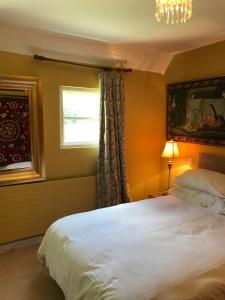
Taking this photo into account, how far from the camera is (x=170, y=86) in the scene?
12.1 feet

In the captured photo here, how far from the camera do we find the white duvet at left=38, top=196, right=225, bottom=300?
4.73 ft

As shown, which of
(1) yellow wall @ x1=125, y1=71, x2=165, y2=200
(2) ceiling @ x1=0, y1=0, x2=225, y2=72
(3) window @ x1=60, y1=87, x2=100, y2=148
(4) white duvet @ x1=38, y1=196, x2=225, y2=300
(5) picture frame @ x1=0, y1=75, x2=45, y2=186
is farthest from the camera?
(1) yellow wall @ x1=125, y1=71, x2=165, y2=200

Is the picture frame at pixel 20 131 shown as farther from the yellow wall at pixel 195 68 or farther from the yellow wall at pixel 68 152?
the yellow wall at pixel 195 68

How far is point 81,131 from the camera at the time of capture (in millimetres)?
3336

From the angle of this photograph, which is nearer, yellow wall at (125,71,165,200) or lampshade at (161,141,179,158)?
lampshade at (161,141,179,158)

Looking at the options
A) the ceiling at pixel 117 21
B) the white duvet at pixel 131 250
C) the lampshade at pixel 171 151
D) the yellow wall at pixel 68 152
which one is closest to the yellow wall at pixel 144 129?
the yellow wall at pixel 68 152

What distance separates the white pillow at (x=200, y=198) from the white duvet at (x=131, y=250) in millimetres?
82

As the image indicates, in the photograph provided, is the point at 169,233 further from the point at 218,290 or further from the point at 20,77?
the point at 20,77

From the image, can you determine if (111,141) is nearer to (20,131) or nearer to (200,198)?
(20,131)

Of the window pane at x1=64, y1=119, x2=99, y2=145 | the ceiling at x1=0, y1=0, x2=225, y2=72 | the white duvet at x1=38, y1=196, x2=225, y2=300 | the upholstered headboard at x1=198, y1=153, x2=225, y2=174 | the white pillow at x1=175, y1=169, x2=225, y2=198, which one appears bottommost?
the white duvet at x1=38, y1=196, x2=225, y2=300

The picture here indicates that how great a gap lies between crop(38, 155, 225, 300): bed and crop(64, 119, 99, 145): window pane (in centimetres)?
115

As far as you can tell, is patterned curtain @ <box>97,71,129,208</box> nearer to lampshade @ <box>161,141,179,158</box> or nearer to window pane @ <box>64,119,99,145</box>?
window pane @ <box>64,119,99,145</box>

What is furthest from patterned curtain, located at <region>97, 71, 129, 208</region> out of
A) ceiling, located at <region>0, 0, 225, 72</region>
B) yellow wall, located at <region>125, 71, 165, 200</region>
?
ceiling, located at <region>0, 0, 225, 72</region>

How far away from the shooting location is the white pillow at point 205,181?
2553 mm
